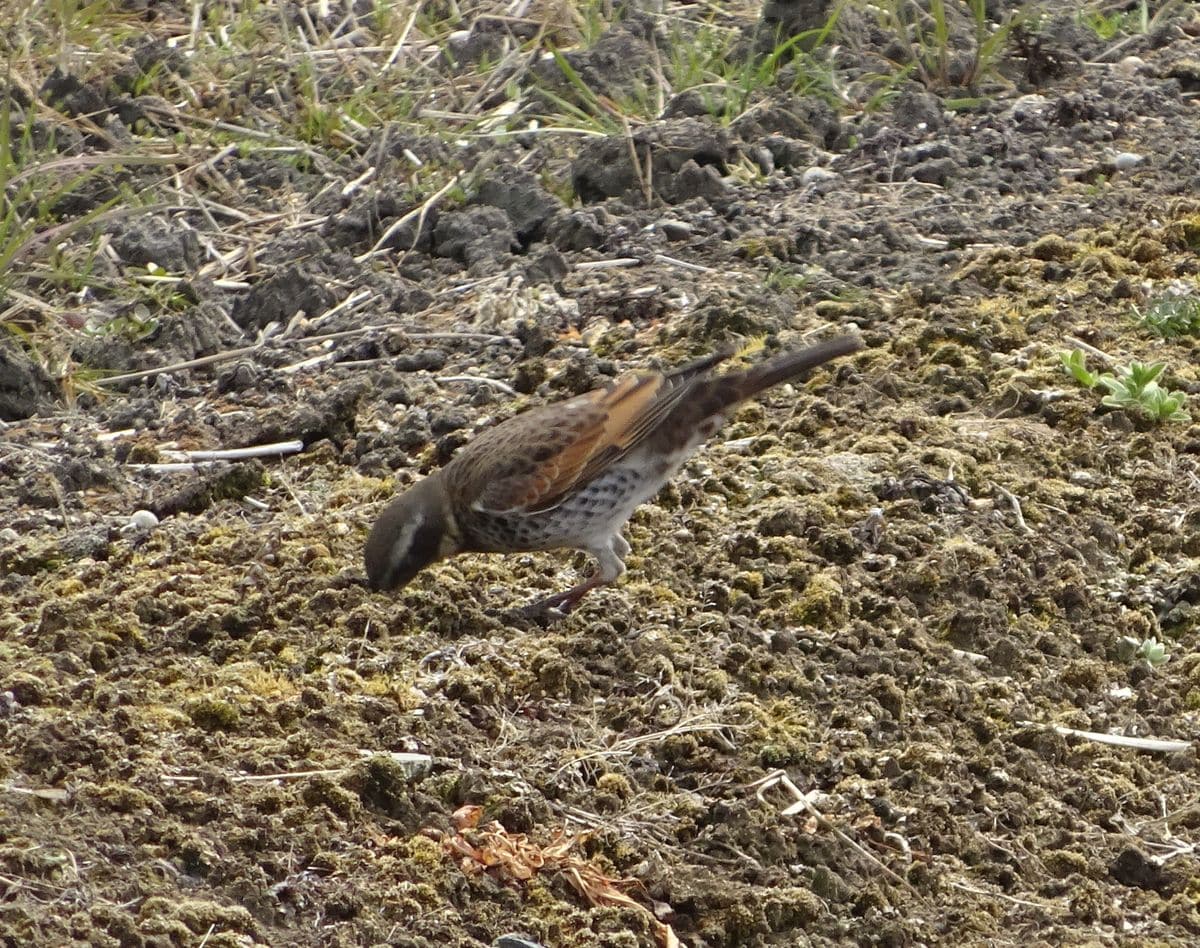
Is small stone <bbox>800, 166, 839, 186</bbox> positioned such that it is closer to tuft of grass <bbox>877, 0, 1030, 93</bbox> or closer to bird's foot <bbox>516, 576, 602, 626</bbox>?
tuft of grass <bbox>877, 0, 1030, 93</bbox>

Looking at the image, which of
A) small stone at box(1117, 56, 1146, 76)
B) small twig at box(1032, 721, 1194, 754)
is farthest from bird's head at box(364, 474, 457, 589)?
small stone at box(1117, 56, 1146, 76)

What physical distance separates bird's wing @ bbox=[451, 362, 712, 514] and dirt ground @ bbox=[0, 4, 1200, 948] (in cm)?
36

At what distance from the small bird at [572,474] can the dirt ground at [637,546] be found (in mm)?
191

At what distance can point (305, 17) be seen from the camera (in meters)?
10.3

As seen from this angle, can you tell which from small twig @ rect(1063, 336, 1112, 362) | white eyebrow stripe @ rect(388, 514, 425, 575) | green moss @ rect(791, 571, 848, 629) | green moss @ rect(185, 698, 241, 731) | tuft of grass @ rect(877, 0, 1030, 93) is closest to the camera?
green moss @ rect(185, 698, 241, 731)

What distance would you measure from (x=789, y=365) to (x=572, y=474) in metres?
0.82

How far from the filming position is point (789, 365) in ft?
19.0

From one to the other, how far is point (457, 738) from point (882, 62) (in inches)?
233

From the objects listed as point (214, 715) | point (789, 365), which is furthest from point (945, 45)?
point (214, 715)

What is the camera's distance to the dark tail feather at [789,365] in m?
5.79

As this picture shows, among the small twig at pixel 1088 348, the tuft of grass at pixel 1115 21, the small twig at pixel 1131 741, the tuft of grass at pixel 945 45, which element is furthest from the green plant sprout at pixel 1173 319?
the tuft of grass at pixel 1115 21

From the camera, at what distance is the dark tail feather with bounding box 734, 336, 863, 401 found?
5.79 m

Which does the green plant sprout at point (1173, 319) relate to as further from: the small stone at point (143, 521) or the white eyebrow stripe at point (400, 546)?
the small stone at point (143, 521)

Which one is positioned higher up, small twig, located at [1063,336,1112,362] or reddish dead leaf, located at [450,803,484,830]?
reddish dead leaf, located at [450,803,484,830]
